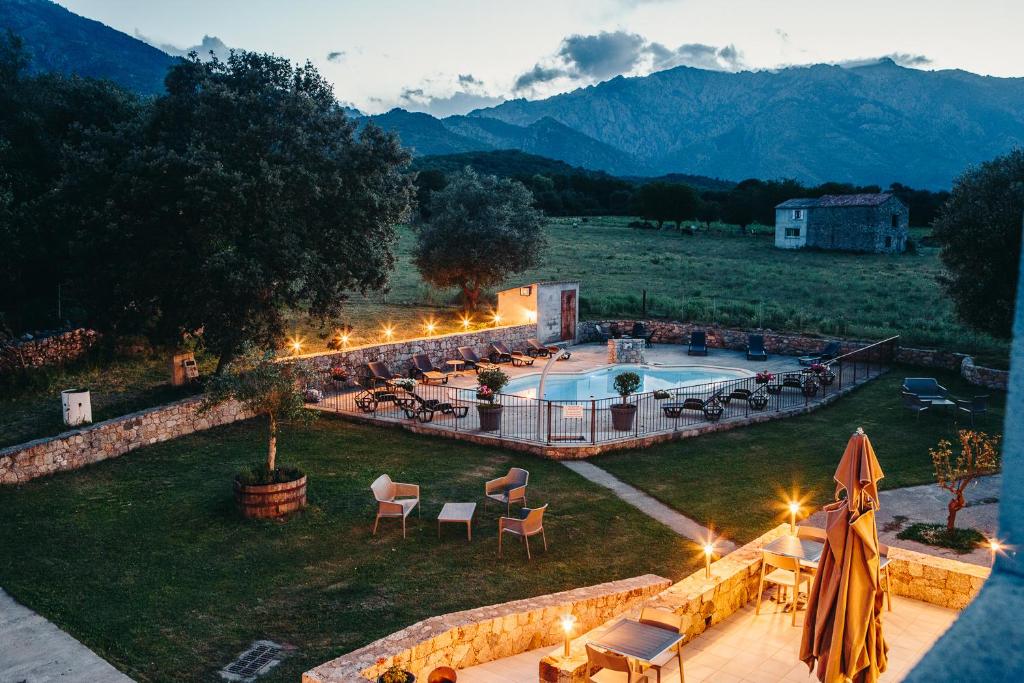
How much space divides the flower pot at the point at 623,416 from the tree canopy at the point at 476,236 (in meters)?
16.4

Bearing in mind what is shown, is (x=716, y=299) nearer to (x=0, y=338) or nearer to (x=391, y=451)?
(x=391, y=451)

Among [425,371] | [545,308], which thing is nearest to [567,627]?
[425,371]

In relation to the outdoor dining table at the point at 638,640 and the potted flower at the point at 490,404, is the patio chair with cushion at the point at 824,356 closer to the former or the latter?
the potted flower at the point at 490,404

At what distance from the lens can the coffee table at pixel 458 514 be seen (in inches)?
476

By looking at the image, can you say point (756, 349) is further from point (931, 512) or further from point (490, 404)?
point (931, 512)

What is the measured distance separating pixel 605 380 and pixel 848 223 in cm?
4790

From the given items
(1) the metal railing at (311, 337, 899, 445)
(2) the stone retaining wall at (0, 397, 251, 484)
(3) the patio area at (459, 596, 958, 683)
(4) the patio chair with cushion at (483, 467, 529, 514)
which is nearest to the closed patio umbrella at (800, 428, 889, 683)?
(3) the patio area at (459, 596, 958, 683)

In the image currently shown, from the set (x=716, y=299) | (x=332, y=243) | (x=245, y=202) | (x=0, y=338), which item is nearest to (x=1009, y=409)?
(x=245, y=202)

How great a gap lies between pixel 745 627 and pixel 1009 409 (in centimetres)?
821

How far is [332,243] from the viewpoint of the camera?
22000mm

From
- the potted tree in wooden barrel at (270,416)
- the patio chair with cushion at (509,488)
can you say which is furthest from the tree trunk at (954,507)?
the potted tree in wooden barrel at (270,416)

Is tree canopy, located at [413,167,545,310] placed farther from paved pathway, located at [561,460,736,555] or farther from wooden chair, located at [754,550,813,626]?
wooden chair, located at [754,550,813,626]

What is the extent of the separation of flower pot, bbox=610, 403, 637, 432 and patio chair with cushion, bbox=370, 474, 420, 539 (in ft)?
22.0

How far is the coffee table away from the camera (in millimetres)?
12078
